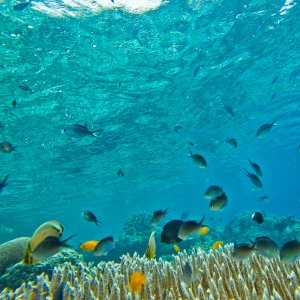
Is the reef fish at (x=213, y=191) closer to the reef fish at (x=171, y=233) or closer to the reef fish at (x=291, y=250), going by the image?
the reef fish at (x=171, y=233)

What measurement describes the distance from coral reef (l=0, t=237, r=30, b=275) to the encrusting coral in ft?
10.4

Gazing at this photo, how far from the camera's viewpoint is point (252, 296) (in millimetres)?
3242

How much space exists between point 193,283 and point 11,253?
5868 millimetres

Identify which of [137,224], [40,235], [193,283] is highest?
[137,224]

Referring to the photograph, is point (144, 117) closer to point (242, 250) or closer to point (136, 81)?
point (136, 81)

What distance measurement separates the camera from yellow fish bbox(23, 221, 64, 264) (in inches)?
145

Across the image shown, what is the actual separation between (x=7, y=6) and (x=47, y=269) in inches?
372

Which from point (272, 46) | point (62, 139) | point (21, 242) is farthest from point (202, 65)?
point (21, 242)

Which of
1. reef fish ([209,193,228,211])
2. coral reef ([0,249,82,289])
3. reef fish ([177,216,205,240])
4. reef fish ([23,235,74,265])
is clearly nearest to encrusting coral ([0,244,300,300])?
reef fish ([177,216,205,240])

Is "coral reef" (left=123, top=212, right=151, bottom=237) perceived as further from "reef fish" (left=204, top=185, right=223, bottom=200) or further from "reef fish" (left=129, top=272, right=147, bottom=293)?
"reef fish" (left=129, top=272, right=147, bottom=293)

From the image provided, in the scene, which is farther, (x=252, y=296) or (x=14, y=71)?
(x=14, y=71)

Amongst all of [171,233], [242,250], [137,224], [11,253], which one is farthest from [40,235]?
[137,224]

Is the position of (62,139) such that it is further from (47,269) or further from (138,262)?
(138,262)

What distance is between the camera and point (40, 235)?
3.91 meters
